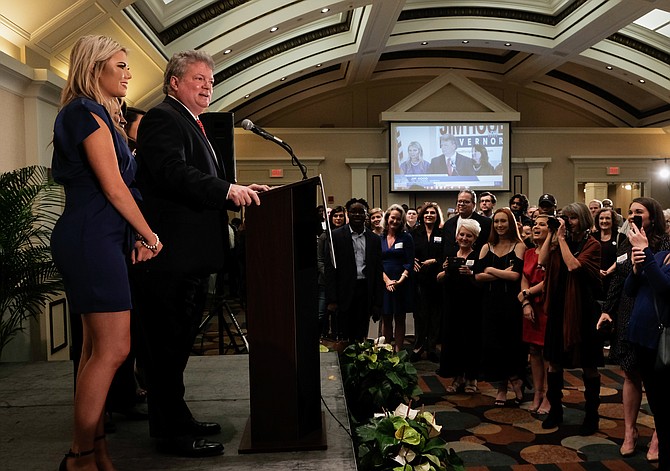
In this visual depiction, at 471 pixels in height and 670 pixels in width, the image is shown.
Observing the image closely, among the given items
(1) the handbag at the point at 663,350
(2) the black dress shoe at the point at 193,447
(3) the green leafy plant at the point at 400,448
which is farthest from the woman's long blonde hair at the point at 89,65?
(1) the handbag at the point at 663,350

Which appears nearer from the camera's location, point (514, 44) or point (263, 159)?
point (514, 44)

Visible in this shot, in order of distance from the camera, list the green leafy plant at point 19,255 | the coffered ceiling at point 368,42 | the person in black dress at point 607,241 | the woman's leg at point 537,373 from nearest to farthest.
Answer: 1. the green leafy plant at point 19,255
2. the woman's leg at point 537,373
3. the person in black dress at point 607,241
4. the coffered ceiling at point 368,42

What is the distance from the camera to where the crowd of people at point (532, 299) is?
2820 millimetres

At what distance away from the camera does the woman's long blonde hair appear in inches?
63.3

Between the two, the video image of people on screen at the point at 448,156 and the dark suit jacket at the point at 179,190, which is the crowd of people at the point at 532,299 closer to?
the dark suit jacket at the point at 179,190

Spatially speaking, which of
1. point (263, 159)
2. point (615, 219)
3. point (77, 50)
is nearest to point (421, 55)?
point (263, 159)

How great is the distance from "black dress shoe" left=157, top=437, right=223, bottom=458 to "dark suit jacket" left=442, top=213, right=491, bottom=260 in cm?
299

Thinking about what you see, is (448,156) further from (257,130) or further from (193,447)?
(193,447)

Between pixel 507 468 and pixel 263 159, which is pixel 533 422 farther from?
pixel 263 159

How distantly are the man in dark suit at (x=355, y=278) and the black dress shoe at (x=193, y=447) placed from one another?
2.97 meters

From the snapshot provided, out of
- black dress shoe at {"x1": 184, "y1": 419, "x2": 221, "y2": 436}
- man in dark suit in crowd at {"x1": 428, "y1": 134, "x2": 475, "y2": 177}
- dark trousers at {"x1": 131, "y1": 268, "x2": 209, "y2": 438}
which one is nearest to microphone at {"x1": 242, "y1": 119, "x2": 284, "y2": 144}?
dark trousers at {"x1": 131, "y1": 268, "x2": 209, "y2": 438}

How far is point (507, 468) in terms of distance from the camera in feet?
9.88

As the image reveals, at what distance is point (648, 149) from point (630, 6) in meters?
5.74

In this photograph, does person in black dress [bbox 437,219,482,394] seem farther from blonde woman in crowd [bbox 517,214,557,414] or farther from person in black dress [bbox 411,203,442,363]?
person in black dress [bbox 411,203,442,363]
